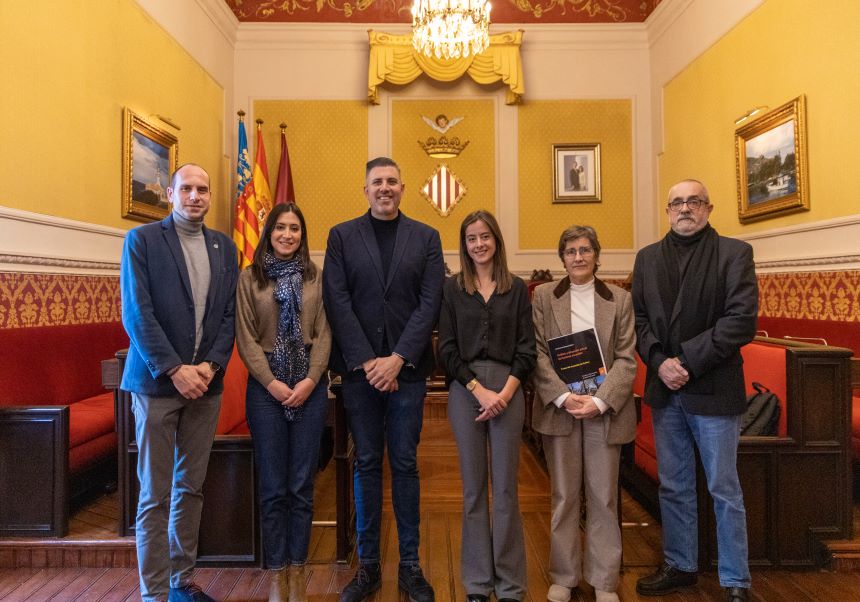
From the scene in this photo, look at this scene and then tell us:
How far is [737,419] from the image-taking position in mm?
2244

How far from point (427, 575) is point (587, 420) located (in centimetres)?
104

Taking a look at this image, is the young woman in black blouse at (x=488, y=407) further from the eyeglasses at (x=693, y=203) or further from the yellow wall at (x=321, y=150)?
the yellow wall at (x=321, y=150)

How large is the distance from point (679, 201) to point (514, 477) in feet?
4.17

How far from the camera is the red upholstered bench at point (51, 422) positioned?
8.63 ft

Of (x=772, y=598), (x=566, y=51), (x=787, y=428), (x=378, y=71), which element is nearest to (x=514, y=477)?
(x=772, y=598)

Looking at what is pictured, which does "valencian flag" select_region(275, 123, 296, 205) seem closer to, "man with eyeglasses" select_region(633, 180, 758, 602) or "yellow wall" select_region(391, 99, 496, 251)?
"yellow wall" select_region(391, 99, 496, 251)

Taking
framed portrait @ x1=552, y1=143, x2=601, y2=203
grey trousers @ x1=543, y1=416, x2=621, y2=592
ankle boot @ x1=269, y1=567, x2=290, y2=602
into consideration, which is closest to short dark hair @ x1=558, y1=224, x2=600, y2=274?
grey trousers @ x1=543, y1=416, x2=621, y2=592

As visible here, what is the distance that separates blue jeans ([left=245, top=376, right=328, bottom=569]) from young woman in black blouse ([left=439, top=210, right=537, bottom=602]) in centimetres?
58

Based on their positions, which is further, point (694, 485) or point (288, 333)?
point (694, 485)

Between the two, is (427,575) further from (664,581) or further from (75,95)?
(75,95)

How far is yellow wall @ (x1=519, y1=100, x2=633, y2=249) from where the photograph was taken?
22.7ft

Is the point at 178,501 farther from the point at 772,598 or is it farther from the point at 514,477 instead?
the point at 772,598

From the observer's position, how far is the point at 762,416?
8.78 ft

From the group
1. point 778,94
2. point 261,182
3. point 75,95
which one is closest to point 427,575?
point 75,95
